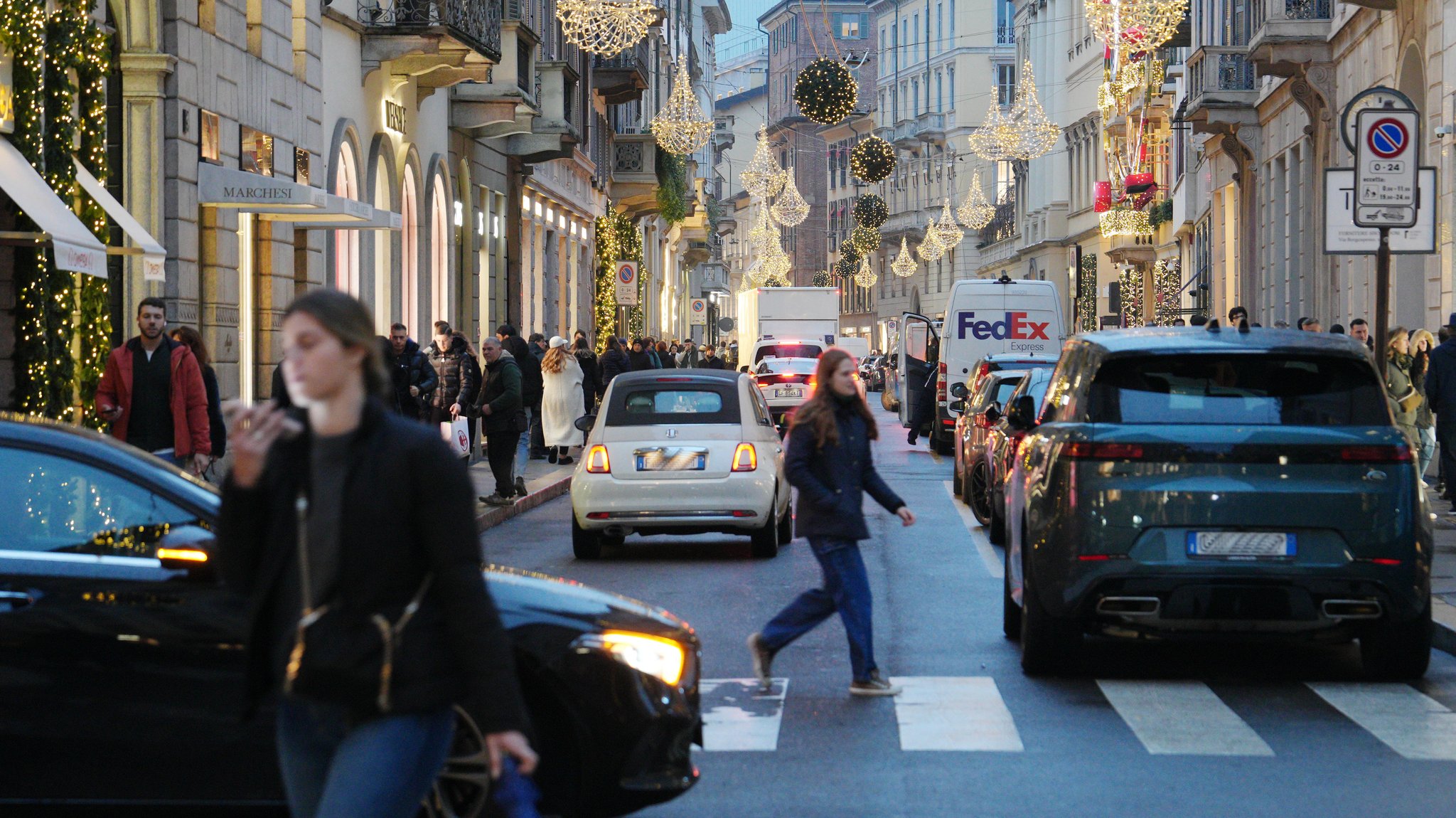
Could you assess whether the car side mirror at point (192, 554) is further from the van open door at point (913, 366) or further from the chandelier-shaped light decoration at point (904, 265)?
the chandelier-shaped light decoration at point (904, 265)

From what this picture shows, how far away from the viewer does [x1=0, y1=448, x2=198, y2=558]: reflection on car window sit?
6.57 metres

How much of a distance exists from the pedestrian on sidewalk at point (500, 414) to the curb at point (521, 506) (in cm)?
15

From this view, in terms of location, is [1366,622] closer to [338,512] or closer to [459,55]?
[338,512]

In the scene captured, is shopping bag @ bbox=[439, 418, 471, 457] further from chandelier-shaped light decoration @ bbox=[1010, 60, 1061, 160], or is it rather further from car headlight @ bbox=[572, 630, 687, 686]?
chandelier-shaped light decoration @ bbox=[1010, 60, 1061, 160]

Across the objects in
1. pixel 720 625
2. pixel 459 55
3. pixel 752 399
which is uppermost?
pixel 459 55

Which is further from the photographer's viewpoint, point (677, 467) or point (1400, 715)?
point (677, 467)

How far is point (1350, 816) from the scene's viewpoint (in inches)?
296

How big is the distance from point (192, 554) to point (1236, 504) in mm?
5472

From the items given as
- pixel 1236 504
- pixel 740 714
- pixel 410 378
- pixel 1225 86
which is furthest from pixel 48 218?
pixel 1225 86

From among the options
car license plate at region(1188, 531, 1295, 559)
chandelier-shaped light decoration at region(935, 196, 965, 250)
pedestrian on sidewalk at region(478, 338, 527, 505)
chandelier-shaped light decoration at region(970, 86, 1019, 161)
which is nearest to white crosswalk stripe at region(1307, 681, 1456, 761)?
car license plate at region(1188, 531, 1295, 559)

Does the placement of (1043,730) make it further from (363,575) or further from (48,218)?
(48,218)

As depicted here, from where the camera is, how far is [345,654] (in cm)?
421

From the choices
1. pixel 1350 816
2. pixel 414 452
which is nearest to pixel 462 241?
pixel 1350 816

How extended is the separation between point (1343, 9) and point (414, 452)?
30059mm
